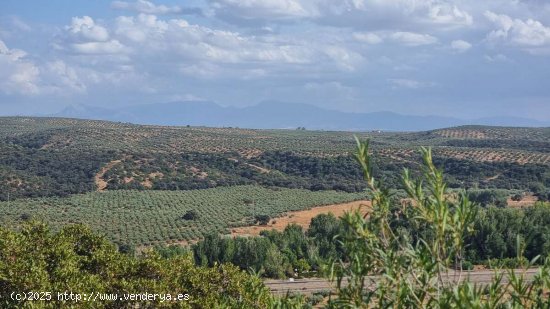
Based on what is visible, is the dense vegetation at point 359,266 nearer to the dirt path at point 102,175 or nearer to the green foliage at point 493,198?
the green foliage at point 493,198

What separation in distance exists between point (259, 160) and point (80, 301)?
3843 inches

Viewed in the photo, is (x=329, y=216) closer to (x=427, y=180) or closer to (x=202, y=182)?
(x=202, y=182)

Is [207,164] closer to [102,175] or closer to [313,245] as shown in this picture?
[102,175]

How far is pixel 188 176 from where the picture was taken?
9869cm

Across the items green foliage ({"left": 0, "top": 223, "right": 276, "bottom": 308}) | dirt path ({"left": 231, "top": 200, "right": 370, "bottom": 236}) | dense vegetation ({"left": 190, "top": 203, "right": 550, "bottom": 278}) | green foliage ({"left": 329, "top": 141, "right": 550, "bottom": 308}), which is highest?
green foliage ({"left": 329, "top": 141, "right": 550, "bottom": 308})

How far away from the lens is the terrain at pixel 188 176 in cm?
6650

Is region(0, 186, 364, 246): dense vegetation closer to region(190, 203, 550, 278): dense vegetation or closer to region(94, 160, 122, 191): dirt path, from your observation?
region(94, 160, 122, 191): dirt path

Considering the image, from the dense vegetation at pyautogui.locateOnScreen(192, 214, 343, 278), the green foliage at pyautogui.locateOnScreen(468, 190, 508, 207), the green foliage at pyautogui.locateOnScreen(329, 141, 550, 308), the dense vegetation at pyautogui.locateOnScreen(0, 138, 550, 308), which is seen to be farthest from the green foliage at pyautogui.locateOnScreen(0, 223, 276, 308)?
the green foliage at pyautogui.locateOnScreen(468, 190, 508, 207)

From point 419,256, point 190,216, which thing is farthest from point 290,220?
point 419,256

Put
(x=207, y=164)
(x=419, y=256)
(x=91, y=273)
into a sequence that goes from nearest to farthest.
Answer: (x=419, y=256), (x=91, y=273), (x=207, y=164)

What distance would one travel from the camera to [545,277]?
25.1 feet

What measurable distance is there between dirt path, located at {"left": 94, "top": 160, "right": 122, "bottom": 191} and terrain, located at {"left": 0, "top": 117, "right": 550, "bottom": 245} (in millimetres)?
138

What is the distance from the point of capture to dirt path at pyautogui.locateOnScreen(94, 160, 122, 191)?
291ft

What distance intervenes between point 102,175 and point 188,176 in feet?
41.5
